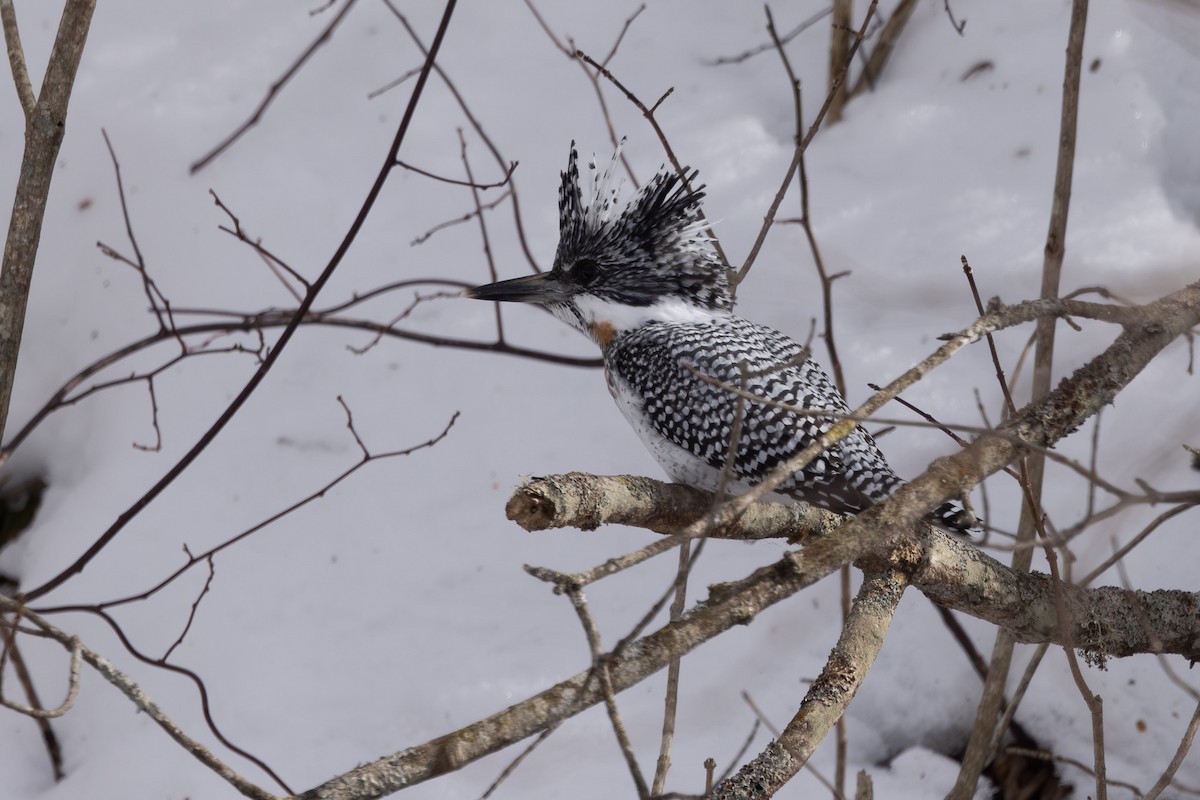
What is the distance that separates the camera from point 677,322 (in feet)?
10.0

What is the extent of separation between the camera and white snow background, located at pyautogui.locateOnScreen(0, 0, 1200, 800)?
3.24 meters

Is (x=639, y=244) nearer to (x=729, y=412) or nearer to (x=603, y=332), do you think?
(x=603, y=332)

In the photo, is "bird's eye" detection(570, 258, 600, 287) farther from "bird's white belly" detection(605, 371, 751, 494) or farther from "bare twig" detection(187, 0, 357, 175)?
"bare twig" detection(187, 0, 357, 175)

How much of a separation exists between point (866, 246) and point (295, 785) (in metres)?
2.43

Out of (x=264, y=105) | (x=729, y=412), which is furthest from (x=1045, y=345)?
(x=264, y=105)

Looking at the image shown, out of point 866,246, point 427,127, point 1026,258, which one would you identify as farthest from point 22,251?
point 1026,258

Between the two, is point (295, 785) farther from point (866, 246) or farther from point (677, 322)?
point (866, 246)

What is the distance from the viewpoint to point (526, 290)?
307 cm

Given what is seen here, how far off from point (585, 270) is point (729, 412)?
0.67 meters

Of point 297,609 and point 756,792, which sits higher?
point 297,609

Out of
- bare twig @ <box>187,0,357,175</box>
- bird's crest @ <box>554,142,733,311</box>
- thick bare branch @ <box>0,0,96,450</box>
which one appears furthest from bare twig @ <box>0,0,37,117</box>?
bare twig @ <box>187,0,357,175</box>

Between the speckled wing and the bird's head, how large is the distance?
0.35 ft

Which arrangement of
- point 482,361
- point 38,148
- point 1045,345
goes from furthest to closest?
point 482,361 → point 1045,345 → point 38,148

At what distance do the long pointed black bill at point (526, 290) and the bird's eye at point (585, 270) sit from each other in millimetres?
50
